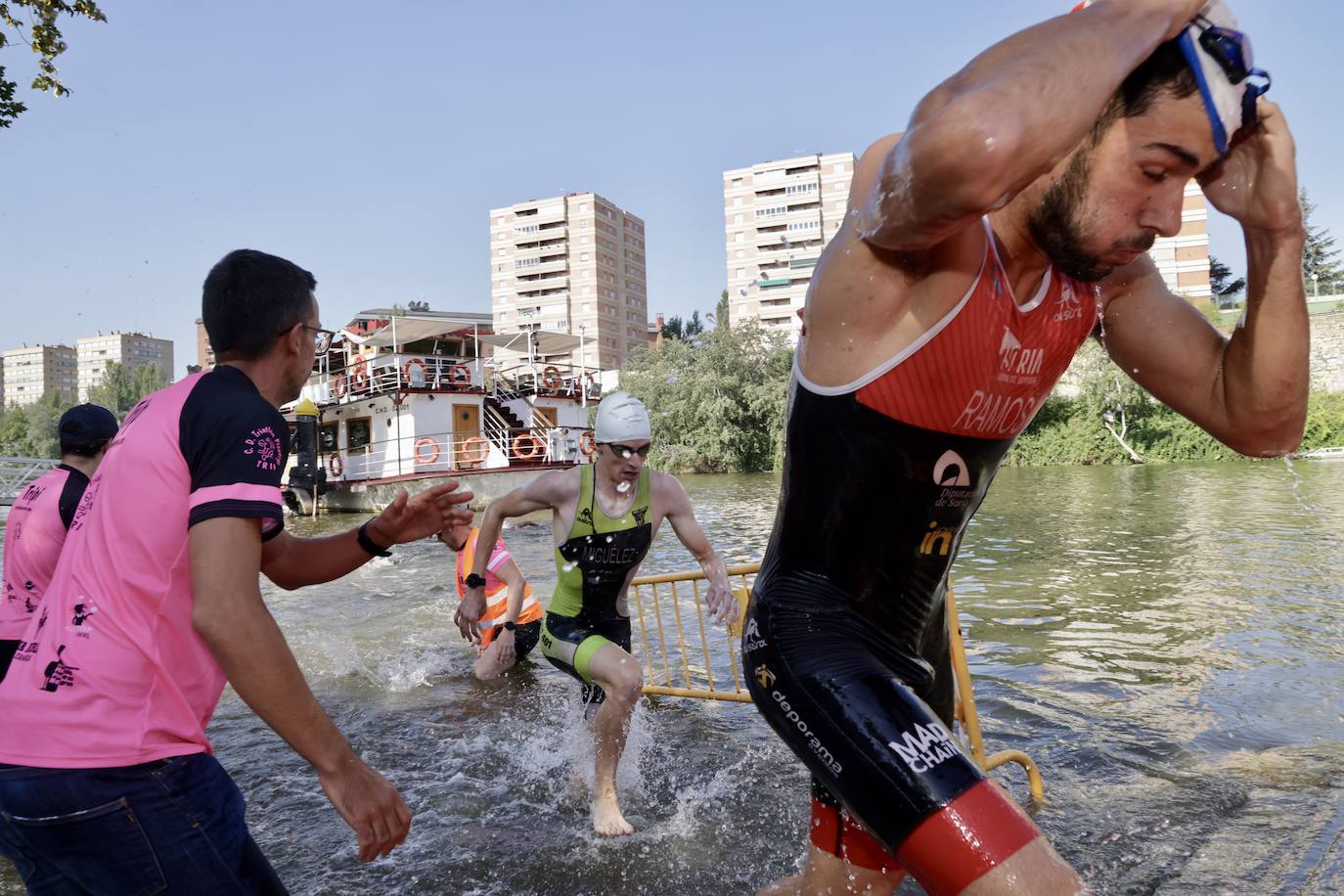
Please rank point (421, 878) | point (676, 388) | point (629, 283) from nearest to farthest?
point (421, 878) < point (676, 388) < point (629, 283)

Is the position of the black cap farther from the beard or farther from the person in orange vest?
the beard

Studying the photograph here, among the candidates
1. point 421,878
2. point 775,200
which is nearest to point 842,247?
point 421,878

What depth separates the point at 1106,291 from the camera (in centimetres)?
218

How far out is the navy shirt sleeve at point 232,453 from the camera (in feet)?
6.43

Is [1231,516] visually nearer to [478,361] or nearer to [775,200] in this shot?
[478,361]

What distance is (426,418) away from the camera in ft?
99.6

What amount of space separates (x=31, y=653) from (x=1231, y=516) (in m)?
19.2

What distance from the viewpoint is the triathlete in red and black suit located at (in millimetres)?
1391

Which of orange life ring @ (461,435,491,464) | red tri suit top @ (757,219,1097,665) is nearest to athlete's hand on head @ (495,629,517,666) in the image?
red tri suit top @ (757,219,1097,665)

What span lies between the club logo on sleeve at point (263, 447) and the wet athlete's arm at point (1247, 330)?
2.08 m

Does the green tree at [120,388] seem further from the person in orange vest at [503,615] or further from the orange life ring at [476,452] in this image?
the person in orange vest at [503,615]

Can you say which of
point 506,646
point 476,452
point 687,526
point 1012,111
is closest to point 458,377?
point 476,452

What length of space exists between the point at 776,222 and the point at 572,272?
27881 millimetres

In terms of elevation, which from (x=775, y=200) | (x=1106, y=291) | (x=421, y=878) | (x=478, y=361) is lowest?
(x=421, y=878)
